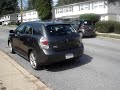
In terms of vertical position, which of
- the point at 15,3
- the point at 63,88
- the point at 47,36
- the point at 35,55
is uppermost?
the point at 15,3

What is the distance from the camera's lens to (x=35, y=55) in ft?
28.2

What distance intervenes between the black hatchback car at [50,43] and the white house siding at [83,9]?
31.3 m

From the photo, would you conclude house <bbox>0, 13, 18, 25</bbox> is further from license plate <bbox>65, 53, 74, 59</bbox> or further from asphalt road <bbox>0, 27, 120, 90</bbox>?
license plate <bbox>65, 53, 74, 59</bbox>

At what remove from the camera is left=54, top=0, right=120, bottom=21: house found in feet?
130

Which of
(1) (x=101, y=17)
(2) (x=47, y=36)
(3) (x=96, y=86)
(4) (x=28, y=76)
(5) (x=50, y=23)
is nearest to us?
(3) (x=96, y=86)

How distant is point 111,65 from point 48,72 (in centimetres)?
229

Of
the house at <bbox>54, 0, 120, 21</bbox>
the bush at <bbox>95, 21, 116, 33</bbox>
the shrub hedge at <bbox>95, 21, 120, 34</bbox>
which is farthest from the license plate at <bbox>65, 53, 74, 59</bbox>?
the house at <bbox>54, 0, 120, 21</bbox>

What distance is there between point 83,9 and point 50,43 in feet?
126

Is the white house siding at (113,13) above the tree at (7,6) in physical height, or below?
below

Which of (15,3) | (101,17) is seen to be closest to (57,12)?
(101,17)

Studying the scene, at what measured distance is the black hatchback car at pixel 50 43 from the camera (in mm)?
8242

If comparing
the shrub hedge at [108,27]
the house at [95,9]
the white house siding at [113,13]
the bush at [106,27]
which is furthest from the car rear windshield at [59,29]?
the white house siding at [113,13]

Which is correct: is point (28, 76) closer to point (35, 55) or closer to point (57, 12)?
point (35, 55)

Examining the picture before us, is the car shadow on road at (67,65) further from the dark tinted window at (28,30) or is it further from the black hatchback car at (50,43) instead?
the dark tinted window at (28,30)
